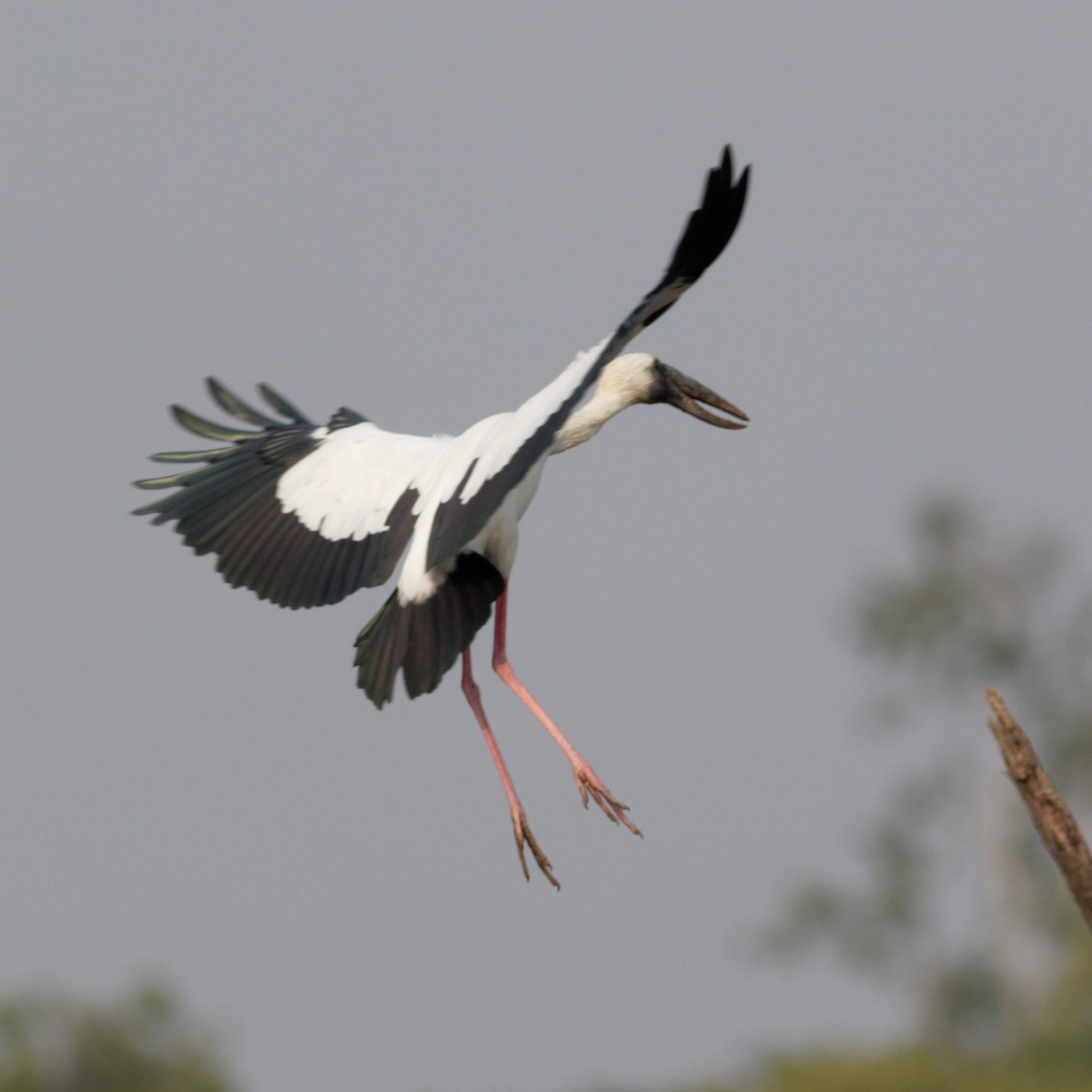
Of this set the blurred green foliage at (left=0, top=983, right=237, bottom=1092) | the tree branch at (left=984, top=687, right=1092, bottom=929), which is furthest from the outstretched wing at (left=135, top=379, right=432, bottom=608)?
the blurred green foliage at (left=0, top=983, right=237, bottom=1092)

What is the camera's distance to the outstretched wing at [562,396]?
4414 mm

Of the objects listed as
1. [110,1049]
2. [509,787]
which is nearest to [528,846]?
[509,787]

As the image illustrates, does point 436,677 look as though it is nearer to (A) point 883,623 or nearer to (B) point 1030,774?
(B) point 1030,774

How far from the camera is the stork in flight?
458cm

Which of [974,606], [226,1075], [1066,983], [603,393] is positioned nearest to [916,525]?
[974,606]

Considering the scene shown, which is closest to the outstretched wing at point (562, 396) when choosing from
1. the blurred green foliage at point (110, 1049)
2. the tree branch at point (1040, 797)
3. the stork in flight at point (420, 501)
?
the stork in flight at point (420, 501)

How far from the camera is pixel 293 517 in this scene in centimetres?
533

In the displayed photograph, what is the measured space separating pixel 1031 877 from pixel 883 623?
13.1ft

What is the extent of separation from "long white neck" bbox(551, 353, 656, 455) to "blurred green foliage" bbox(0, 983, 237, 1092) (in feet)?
72.6

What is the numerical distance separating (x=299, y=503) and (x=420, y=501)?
0.52 meters

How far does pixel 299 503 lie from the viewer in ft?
17.6

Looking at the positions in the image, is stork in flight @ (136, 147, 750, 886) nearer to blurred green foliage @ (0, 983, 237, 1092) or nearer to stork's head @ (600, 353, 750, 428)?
stork's head @ (600, 353, 750, 428)

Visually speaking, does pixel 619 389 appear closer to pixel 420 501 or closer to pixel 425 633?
pixel 420 501

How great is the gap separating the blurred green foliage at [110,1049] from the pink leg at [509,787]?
21.7 meters
